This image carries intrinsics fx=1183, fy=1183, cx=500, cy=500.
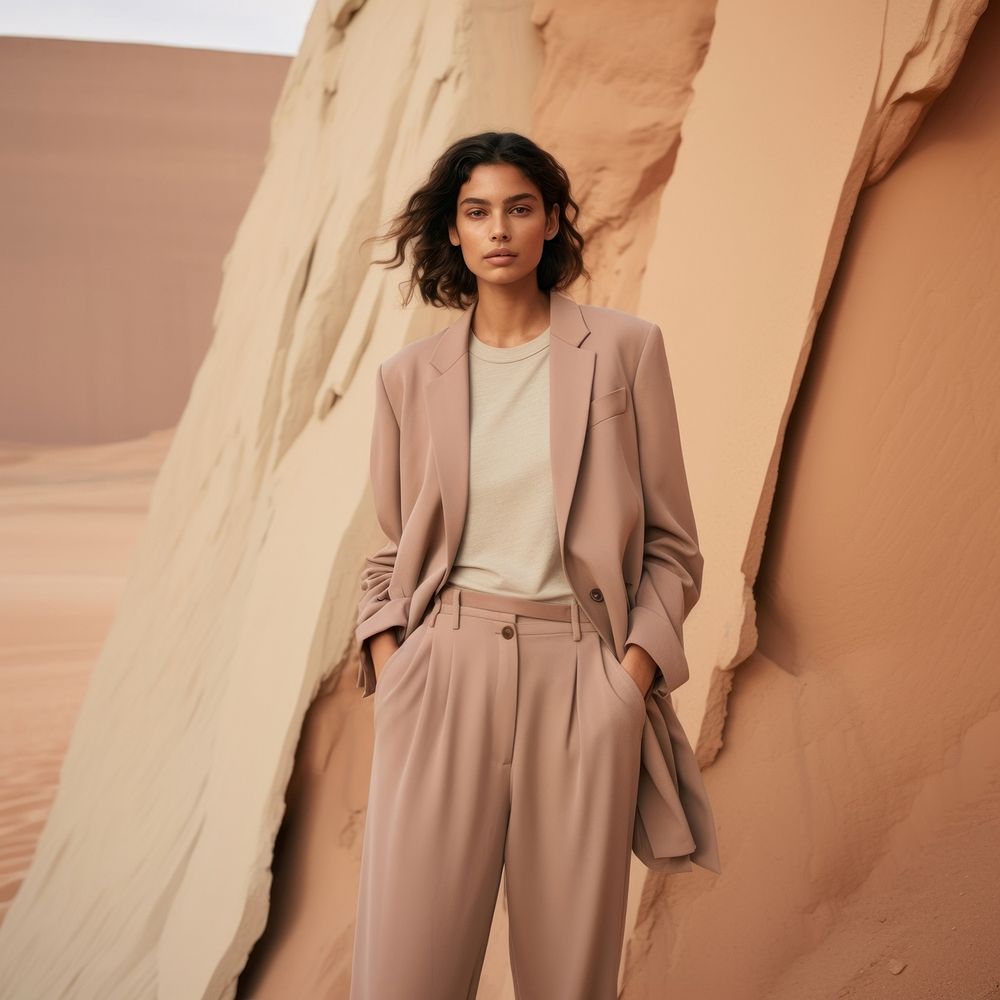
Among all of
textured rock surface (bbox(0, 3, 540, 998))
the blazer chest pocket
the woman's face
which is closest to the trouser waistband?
the blazer chest pocket

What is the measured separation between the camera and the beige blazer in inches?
76.0

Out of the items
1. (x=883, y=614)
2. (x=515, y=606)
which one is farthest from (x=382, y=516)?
(x=883, y=614)

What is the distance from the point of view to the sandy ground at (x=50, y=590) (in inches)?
300

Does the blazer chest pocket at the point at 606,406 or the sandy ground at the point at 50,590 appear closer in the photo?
the blazer chest pocket at the point at 606,406

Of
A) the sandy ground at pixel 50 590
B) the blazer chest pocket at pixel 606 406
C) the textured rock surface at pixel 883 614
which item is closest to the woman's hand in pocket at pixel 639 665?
the blazer chest pocket at pixel 606 406

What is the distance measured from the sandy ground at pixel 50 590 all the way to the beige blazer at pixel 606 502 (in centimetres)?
479

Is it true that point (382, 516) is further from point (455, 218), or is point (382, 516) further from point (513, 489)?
point (455, 218)

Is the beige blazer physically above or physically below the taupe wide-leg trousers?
above

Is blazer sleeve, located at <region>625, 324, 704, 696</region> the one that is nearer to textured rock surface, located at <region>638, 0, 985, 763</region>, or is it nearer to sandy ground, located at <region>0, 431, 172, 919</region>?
textured rock surface, located at <region>638, 0, 985, 763</region>

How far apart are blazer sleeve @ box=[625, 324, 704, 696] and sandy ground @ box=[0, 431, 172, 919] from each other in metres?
4.96

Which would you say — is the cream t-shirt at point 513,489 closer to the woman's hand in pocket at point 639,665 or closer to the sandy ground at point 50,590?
the woman's hand in pocket at point 639,665

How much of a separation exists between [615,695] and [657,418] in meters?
0.47

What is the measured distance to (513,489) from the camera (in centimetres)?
199

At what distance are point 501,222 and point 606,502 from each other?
1.65 feet
